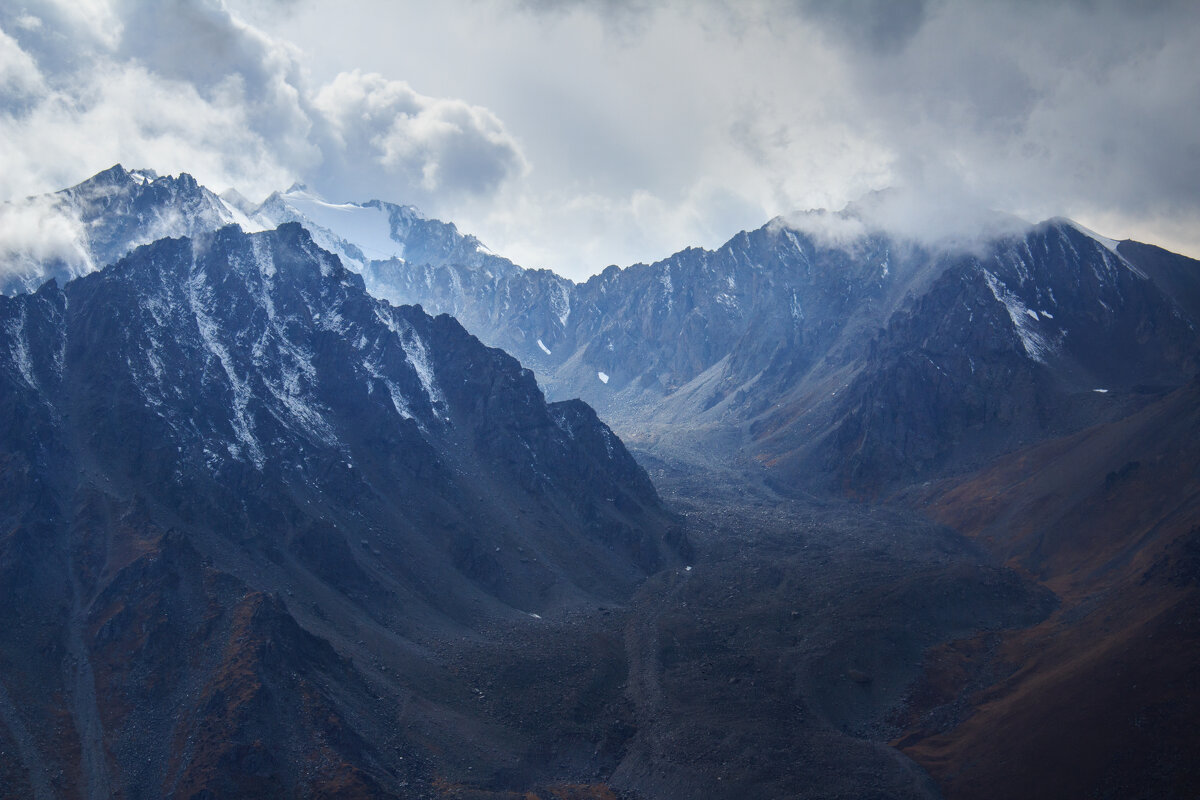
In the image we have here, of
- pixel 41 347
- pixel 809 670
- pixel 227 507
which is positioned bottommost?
pixel 809 670

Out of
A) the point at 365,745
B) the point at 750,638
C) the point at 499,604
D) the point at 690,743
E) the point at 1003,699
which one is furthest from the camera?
the point at 499,604

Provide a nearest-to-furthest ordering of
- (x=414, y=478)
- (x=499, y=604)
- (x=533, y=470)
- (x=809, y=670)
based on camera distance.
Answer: (x=809, y=670), (x=499, y=604), (x=414, y=478), (x=533, y=470)

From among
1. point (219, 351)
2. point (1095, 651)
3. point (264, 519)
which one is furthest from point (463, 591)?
point (1095, 651)

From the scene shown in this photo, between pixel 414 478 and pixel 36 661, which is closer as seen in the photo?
pixel 36 661

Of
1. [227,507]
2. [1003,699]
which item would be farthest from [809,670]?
[227,507]

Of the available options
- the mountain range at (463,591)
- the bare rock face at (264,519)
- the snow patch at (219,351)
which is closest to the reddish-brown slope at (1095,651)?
the mountain range at (463,591)

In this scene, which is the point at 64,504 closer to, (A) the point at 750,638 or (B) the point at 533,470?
(B) the point at 533,470

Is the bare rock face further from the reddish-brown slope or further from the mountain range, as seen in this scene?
the reddish-brown slope

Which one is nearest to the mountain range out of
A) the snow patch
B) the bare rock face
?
the bare rock face
